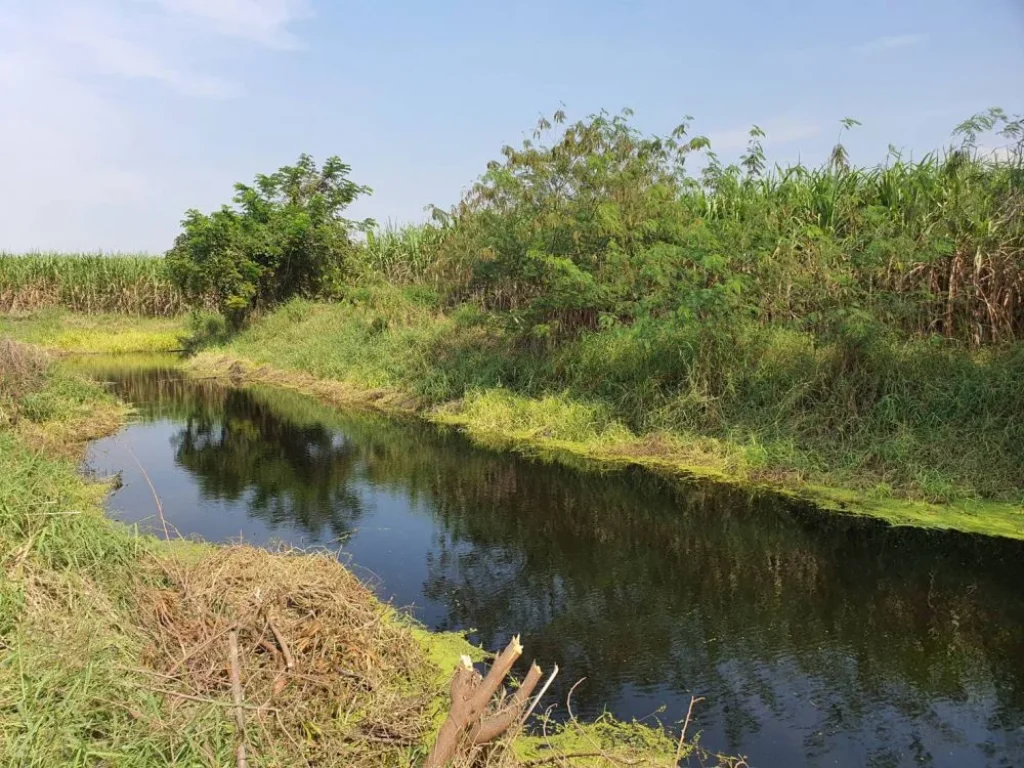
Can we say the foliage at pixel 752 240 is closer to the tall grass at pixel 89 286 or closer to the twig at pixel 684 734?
the twig at pixel 684 734

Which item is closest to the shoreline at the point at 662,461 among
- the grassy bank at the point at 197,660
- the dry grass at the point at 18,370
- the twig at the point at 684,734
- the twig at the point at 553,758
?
the twig at the point at 684,734

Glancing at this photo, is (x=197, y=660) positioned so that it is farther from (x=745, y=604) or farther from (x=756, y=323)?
(x=756, y=323)

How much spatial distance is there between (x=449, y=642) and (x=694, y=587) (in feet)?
8.22

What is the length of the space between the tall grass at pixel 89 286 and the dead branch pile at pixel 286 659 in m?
32.6

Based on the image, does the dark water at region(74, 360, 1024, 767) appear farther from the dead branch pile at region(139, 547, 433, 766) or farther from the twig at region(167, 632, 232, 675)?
the twig at region(167, 632, 232, 675)

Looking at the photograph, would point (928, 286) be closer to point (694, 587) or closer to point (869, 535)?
A: point (869, 535)

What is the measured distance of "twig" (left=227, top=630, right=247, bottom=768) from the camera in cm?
346

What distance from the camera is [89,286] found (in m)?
34.4

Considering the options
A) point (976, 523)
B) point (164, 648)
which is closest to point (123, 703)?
point (164, 648)

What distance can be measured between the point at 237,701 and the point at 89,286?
35.7m

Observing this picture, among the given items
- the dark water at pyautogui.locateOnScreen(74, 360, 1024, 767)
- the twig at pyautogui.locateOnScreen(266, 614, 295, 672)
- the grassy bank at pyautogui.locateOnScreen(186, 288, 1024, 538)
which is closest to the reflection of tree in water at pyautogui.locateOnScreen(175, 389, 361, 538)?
the dark water at pyautogui.locateOnScreen(74, 360, 1024, 767)

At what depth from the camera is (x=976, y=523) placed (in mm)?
8383

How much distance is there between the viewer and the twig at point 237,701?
136 inches

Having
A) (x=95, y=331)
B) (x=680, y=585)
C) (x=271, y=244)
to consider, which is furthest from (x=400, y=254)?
(x=680, y=585)
